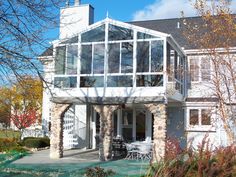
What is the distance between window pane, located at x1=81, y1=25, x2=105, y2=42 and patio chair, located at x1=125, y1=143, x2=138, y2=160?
560 cm

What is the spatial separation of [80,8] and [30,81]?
1811 centimetres

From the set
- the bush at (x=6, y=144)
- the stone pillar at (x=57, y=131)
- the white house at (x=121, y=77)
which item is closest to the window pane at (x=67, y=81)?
the white house at (x=121, y=77)

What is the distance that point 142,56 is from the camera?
17984mm

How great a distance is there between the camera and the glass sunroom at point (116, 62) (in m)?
17.6

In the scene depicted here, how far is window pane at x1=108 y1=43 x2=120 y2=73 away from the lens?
18375 mm

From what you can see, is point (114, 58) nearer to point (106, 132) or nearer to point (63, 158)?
point (106, 132)

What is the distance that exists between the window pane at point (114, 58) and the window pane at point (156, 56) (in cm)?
179

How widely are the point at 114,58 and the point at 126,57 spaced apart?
2.02 ft

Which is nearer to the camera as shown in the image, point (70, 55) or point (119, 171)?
point (119, 171)

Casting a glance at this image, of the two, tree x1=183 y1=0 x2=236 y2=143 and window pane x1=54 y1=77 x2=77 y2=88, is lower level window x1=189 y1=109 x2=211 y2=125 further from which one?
window pane x1=54 y1=77 x2=77 y2=88

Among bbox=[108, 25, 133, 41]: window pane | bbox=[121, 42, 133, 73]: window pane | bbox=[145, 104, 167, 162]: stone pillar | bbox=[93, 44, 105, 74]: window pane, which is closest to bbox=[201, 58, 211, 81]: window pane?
bbox=[145, 104, 167, 162]: stone pillar

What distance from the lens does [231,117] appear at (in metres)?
15.6

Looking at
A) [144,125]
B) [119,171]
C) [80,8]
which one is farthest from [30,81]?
[80,8]

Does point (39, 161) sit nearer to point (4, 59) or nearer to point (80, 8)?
point (4, 59)
